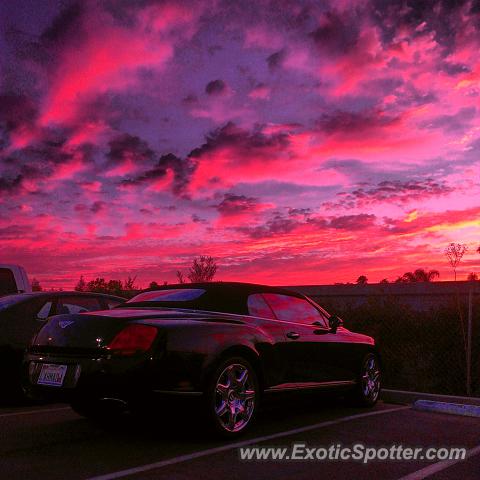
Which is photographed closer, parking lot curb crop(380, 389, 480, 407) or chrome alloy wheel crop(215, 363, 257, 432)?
chrome alloy wheel crop(215, 363, 257, 432)

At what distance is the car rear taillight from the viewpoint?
5.73m

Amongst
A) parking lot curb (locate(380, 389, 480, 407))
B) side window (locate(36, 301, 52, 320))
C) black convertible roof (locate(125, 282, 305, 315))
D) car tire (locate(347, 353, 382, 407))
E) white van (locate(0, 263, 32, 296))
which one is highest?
white van (locate(0, 263, 32, 296))

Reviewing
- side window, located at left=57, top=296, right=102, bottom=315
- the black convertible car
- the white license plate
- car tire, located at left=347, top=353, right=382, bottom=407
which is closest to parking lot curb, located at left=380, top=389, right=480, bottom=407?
car tire, located at left=347, top=353, right=382, bottom=407

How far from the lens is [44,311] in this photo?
8.55 m

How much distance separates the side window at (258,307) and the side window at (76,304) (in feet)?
9.94

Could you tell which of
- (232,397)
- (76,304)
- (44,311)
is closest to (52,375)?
(232,397)

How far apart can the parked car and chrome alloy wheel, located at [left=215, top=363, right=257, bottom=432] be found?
2.97 meters

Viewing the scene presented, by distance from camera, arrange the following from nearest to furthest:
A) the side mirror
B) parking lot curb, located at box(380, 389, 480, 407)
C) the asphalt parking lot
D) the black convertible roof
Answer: the asphalt parking lot
the black convertible roof
the side mirror
parking lot curb, located at box(380, 389, 480, 407)

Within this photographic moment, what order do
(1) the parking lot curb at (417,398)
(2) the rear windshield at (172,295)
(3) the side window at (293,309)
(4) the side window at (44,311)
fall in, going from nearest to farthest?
(2) the rear windshield at (172,295), (3) the side window at (293,309), (4) the side window at (44,311), (1) the parking lot curb at (417,398)

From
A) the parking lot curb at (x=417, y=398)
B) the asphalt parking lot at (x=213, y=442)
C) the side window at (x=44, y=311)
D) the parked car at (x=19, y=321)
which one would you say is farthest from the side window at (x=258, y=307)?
the side window at (x=44, y=311)

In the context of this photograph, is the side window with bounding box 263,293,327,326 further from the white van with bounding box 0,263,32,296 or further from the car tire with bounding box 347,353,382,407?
the white van with bounding box 0,263,32,296

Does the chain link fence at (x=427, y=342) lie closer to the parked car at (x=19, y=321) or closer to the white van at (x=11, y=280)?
the parked car at (x=19, y=321)

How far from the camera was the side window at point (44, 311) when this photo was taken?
27.8 ft

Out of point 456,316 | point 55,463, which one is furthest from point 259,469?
point 456,316
